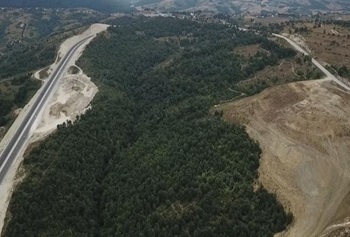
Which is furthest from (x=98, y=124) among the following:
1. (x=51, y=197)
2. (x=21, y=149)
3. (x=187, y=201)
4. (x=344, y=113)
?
(x=344, y=113)

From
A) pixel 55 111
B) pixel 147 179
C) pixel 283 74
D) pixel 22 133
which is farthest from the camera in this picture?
pixel 283 74

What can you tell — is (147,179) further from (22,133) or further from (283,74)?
(283,74)

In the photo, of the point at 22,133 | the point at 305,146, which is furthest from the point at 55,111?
the point at 305,146

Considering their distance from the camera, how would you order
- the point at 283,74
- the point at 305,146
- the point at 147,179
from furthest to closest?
the point at 283,74
the point at 147,179
the point at 305,146

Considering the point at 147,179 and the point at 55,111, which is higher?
the point at 55,111

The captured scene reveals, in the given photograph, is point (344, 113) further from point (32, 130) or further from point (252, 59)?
point (32, 130)

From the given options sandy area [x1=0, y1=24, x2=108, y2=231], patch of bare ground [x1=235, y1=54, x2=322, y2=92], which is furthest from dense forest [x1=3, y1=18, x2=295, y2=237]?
patch of bare ground [x1=235, y1=54, x2=322, y2=92]

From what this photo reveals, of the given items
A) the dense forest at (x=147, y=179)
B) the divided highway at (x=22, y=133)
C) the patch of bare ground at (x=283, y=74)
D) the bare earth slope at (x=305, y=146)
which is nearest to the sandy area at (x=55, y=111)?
the divided highway at (x=22, y=133)
